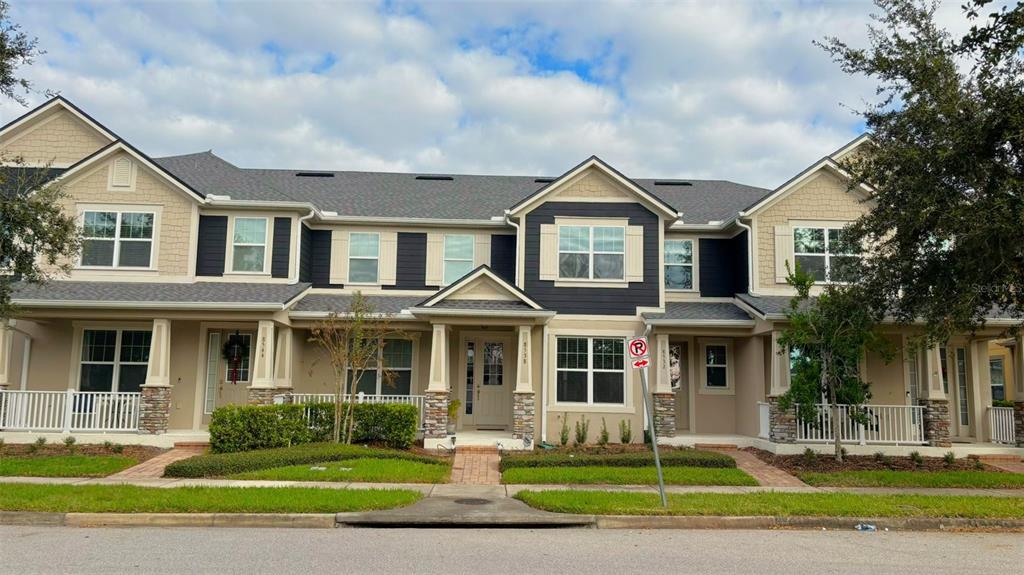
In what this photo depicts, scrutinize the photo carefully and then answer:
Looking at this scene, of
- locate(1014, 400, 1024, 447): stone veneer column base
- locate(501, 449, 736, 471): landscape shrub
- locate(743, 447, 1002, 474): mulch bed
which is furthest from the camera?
locate(1014, 400, 1024, 447): stone veneer column base

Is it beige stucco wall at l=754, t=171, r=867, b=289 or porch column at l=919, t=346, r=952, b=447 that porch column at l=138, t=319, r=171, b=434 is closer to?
beige stucco wall at l=754, t=171, r=867, b=289

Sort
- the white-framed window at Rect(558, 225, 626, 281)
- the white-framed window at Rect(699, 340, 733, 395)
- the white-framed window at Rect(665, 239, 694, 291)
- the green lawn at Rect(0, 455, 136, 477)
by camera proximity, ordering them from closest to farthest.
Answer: the green lawn at Rect(0, 455, 136, 477) → the white-framed window at Rect(558, 225, 626, 281) → the white-framed window at Rect(699, 340, 733, 395) → the white-framed window at Rect(665, 239, 694, 291)

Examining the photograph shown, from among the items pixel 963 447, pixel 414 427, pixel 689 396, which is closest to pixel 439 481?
Answer: pixel 414 427

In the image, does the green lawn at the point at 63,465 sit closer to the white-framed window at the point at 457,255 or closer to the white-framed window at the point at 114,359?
the white-framed window at the point at 114,359

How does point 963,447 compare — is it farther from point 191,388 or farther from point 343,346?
point 191,388

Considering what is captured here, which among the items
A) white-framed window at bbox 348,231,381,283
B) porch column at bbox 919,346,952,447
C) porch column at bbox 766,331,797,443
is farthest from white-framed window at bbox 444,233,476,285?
porch column at bbox 919,346,952,447

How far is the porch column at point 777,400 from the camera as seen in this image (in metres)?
16.2

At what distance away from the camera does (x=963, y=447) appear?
16922mm

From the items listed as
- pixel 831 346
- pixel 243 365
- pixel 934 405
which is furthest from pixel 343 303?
pixel 934 405

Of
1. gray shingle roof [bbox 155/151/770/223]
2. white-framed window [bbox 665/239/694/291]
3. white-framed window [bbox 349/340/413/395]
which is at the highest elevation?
gray shingle roof [bbox 155/151/770/223]

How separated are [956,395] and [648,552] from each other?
589 inches

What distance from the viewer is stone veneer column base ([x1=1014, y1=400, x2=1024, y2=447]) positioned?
17.0 m

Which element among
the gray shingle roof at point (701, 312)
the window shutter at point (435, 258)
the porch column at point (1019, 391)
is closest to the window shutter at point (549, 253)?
the gray shingle roof at point (701, 312)

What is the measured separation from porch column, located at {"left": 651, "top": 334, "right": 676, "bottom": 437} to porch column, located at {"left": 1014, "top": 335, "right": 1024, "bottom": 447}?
26.3 ft
